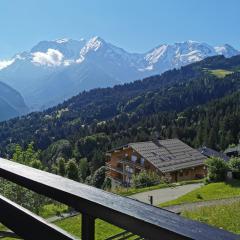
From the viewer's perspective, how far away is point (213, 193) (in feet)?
126

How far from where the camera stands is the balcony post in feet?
5.43

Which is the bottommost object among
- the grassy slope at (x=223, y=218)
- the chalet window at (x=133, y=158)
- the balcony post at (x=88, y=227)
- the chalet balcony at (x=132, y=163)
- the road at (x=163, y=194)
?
the chalet balcony at (x=132, y=163)

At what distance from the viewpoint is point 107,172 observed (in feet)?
283

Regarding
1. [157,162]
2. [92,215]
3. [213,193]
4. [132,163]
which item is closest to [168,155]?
[157,162]

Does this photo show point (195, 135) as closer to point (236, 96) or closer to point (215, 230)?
point (236, 96)

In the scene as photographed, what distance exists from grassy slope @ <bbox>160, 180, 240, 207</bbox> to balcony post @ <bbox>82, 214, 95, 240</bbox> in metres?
32.4

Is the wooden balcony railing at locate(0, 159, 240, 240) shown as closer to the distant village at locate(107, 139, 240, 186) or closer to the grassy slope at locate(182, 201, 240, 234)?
the grassy slope at locate(182, 201, 240, 234)

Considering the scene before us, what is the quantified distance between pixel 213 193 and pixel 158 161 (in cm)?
3482

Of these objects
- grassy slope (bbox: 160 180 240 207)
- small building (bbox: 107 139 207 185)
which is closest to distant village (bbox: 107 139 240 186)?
small building (bbox: 107 139 207 185)

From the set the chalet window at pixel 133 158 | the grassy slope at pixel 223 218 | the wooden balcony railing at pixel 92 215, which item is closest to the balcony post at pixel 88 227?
the wooden balcony railing at pixel 92 215

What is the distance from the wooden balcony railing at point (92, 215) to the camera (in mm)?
1438

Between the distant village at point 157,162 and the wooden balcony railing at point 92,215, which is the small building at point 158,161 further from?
the wooden balcony railing at point 92,215

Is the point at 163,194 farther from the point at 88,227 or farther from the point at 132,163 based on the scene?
the point at 88,227

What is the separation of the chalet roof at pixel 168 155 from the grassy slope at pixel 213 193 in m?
27.7
